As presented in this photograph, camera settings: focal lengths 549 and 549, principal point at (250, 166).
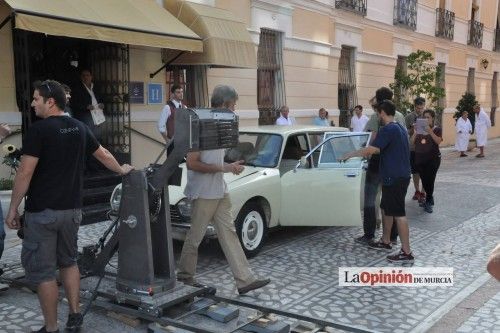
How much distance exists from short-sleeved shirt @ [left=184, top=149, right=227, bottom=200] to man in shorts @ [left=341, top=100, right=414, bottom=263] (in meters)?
2.08

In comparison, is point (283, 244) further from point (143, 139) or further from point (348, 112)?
point (348, 112)

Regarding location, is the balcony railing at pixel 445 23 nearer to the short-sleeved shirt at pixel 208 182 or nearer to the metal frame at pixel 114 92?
the metal frame at pixel 114 92

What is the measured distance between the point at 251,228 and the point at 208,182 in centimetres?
150

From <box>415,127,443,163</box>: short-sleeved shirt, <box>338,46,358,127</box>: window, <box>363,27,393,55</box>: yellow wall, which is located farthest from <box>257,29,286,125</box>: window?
<box>415,127,443,163</box>: short-sleeved shirt

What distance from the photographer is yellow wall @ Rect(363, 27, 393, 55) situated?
17078mm

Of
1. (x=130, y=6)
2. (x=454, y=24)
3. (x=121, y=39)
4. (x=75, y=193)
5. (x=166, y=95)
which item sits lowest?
(x=75, y=193)

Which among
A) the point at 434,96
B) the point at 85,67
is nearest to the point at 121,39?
the point at 85,67

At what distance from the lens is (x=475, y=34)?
2552cm

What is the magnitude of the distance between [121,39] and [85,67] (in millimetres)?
2355

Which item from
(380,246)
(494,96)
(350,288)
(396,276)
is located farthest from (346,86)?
(494,96)

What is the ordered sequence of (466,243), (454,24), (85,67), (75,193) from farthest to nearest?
(454,24)
(85,67)
(466,243)
(75,193)

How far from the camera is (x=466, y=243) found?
23.2ft

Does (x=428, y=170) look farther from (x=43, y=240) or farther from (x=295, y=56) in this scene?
(x=43, y=240)

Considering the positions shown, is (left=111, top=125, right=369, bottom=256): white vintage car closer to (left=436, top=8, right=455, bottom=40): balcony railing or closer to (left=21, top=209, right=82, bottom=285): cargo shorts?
(left=21, top=209, right=82, bottom=285): cargo shorts
